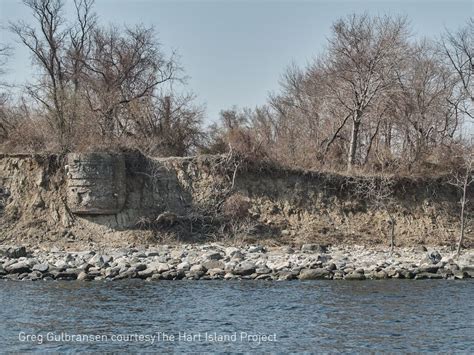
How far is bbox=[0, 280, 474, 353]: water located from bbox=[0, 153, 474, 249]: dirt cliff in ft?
27.9

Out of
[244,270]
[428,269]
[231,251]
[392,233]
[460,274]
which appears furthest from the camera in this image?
[392,233]

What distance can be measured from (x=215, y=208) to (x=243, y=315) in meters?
15.5

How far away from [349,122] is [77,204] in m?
17.1

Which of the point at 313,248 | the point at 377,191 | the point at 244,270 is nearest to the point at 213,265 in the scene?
the point at 244,270

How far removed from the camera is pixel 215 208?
3341 centimetres

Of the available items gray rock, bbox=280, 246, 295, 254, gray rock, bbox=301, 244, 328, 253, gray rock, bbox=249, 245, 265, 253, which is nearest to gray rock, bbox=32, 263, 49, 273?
gray rock, bbox=249, 245, 265, 253

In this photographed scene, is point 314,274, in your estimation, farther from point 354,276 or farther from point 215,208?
point 215,208

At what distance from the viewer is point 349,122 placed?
137ft

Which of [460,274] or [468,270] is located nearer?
A: [460,274]

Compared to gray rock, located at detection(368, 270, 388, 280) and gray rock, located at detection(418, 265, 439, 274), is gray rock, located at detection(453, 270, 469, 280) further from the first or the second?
→ gray rock, located at detection(368, 270, 388, 280)

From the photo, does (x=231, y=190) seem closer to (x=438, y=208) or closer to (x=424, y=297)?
(x=438, y=208)

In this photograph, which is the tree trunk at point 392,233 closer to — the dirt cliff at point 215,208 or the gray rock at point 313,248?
the dirt cliff at point 215,208

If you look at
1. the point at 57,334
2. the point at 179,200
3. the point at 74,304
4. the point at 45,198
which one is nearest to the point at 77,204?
the point at 45,198

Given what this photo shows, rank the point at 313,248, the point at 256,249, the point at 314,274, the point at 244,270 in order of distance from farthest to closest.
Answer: the point at 313,248 → the point at 256,249 → the point at 244,270 → the point at 314,274
